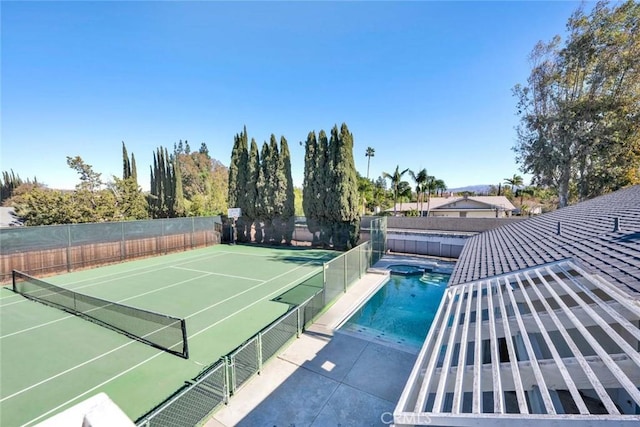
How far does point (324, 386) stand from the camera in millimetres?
5645

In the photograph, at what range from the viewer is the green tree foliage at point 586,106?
1504cm

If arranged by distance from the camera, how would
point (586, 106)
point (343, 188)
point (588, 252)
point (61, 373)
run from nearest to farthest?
point (588, 252) < point (61, 373) < point (586, 106) < point (343, 188)

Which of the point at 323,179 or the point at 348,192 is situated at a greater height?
the point at 323,179

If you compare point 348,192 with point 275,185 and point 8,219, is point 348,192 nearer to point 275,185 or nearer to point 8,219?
point 275,185

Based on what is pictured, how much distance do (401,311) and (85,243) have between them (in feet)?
Answer: 56.2

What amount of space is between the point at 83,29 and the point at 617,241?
18390mm

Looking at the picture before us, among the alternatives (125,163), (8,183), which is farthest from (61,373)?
(8,183)

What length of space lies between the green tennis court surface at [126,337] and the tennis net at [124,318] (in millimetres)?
213

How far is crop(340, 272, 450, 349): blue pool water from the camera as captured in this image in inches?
324

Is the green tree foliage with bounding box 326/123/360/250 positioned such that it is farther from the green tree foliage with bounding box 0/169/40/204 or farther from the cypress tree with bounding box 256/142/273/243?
the green tree foliage with bounding box 0/169/40/204

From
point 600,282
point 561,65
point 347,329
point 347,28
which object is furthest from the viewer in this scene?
point 561,65

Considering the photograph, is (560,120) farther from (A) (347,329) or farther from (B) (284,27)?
(A) (347,329)

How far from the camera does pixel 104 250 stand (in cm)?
1574

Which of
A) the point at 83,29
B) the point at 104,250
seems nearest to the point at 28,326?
the point at 104,250
